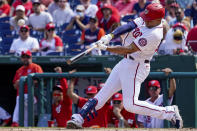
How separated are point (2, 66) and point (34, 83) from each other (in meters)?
2.40

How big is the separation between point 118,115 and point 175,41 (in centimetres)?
174

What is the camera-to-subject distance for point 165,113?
20.0ft

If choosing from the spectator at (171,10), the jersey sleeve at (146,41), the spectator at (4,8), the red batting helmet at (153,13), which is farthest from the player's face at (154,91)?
the spectator at (4,8)

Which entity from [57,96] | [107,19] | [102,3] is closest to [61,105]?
[57,96]

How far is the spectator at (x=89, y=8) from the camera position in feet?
35.4

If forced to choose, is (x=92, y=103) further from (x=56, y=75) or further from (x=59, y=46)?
(x=59, y=46)

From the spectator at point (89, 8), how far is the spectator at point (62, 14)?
30cm

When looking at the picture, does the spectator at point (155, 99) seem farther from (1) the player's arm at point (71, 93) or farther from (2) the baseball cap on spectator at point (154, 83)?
(1) the player's arm at point (71, 93)

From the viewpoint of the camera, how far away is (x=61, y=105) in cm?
818

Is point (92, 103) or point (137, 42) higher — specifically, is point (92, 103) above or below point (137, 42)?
below

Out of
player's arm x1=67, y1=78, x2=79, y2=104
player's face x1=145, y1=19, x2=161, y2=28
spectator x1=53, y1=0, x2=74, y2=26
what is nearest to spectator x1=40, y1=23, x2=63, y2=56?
spectator x1=53, y1=0, x2=74, y2=26

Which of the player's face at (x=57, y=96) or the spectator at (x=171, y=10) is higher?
the spectator at (x=171, y=10)

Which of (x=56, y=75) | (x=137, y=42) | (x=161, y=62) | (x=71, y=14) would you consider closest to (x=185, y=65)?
(x=161, y=62)

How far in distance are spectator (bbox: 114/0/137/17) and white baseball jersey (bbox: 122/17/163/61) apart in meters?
4.93
